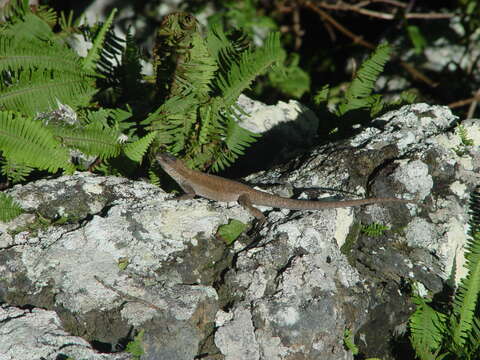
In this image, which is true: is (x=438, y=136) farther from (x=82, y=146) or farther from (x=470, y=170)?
(x=82, y=146)

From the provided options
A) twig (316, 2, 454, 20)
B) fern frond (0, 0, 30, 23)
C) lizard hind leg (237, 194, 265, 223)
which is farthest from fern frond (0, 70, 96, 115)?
twig (316, 2, 454, 20)

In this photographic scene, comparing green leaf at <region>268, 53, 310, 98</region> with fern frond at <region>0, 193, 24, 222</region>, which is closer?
fern frond at <region>0, 193, 24, 222</region>

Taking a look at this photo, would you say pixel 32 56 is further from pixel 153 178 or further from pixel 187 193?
pixel 187 193

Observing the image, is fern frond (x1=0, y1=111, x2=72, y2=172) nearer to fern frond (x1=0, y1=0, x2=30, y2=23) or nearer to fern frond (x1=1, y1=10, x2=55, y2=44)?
fern frond (x1=1, y1=10, x2=55, y2=44)

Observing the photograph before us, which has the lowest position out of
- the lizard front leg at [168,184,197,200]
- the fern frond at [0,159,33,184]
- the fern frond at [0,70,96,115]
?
the fern frond at [0,159,33,184]

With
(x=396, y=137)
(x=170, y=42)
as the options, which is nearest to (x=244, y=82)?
(x=170, y=42)

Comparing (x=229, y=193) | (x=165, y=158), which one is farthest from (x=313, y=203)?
(x=165, y=158)
